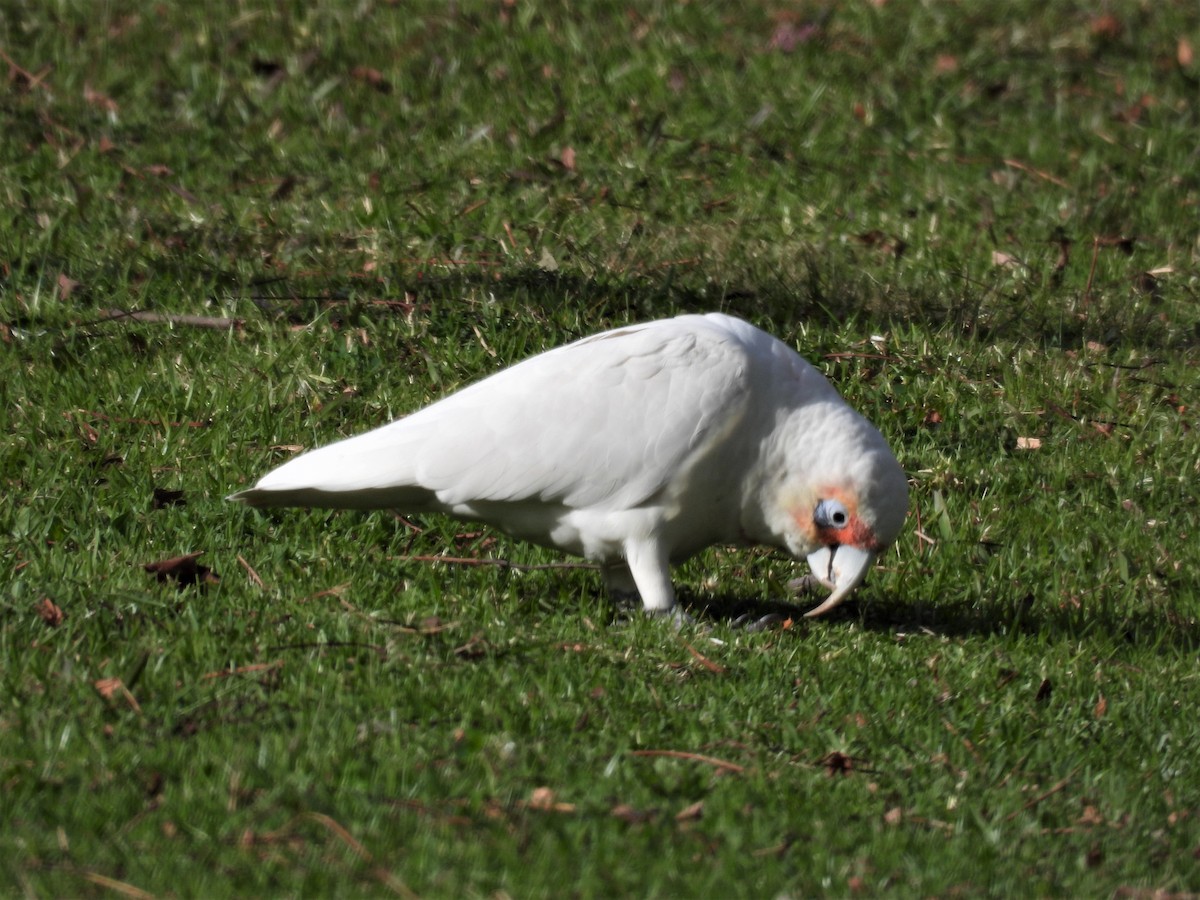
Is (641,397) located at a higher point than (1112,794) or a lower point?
higher

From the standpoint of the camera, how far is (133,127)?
779cm

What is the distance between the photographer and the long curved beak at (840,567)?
4.28 metres

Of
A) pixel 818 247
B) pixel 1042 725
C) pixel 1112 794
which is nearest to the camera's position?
pixel 1112 794

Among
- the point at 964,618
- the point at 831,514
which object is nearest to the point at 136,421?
the point at 831,514

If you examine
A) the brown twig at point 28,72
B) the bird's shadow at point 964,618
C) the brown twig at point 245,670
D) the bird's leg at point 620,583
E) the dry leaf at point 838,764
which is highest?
the brown twig at point 28,72

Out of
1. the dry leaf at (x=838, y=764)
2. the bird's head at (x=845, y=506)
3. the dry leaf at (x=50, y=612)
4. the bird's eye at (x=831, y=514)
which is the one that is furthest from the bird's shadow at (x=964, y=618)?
the dry leaf at (x=50, y=612)

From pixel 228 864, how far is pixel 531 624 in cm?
163

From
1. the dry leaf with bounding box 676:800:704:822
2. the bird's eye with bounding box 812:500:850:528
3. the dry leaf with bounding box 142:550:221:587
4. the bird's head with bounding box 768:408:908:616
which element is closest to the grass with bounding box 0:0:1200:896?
the dry leaf with bounding box 676:800:704:822

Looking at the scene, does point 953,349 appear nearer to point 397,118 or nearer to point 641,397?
point 641,397

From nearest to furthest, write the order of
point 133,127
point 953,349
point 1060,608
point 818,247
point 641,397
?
point 641,397 → point 1060,608 → point 953,349 → point 818,247 → point 133,127

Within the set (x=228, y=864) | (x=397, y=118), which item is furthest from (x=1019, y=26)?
(x=228, y=864)

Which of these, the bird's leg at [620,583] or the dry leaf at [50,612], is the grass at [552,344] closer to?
the dry leaf at [50,612]

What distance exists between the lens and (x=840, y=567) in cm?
430

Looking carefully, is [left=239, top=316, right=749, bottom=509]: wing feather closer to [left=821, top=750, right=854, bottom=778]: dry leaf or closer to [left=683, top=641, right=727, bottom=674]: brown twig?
[left=683, top=641, right=727, bottom=674]: brown twig
